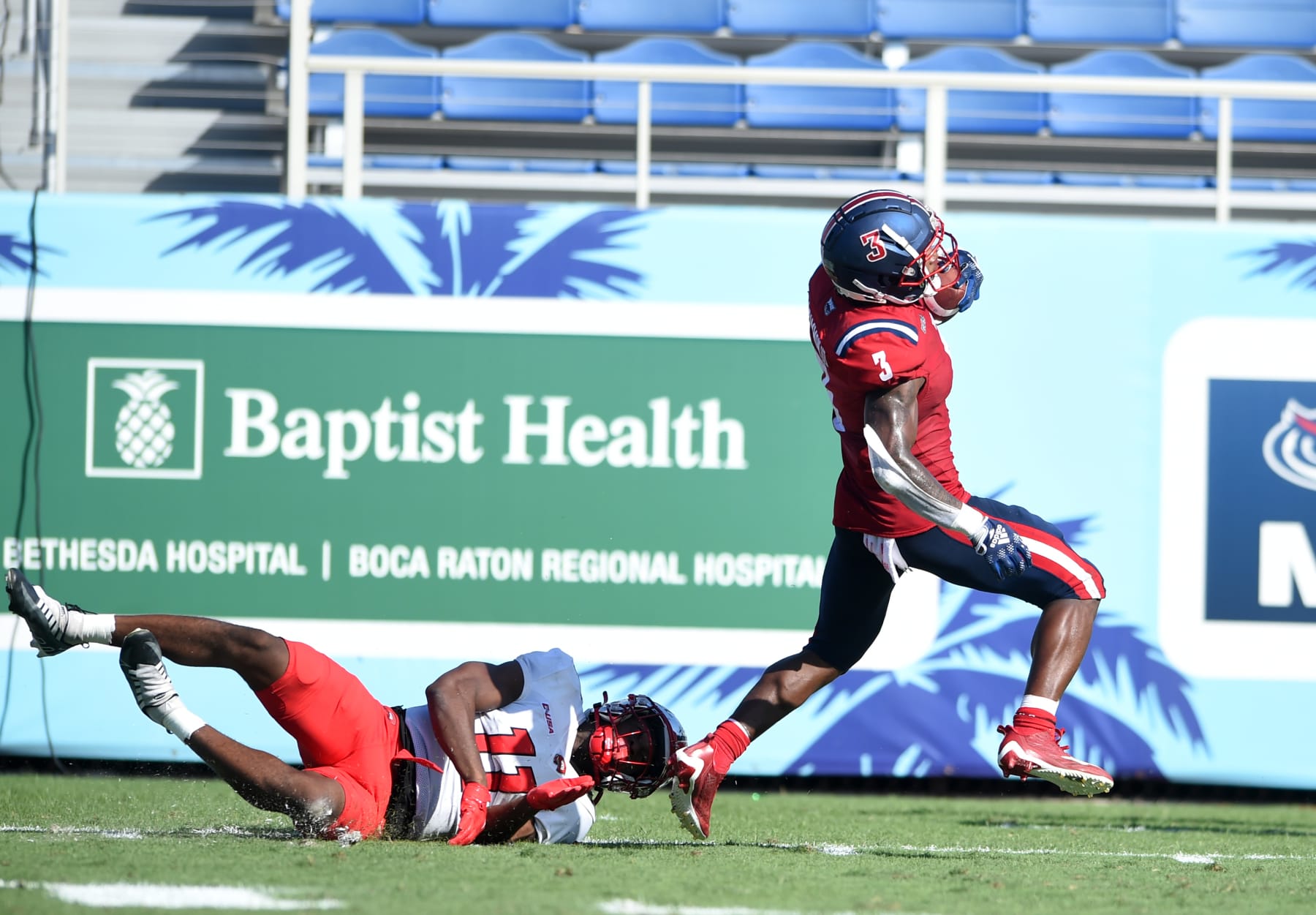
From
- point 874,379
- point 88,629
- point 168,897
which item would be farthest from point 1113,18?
point 168,897

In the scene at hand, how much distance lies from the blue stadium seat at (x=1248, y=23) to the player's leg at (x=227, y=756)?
9.37 metres

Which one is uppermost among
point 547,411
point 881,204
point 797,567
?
point 881,204

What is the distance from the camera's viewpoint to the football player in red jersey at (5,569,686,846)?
399 cm

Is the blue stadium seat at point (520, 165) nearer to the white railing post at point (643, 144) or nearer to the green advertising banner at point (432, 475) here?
the white railing post at point (643, 144)

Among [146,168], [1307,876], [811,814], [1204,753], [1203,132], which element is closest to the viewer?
[1307,876]

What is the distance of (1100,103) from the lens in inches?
414

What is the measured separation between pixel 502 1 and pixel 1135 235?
565 cm

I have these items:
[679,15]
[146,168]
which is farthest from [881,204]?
[679,15]

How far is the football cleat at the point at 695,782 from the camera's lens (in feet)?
14.0

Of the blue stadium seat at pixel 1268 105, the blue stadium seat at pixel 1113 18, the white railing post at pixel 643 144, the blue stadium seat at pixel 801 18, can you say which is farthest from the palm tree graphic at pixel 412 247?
the blue stadium seat at pixel 1113 18

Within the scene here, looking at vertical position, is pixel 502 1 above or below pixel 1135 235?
above

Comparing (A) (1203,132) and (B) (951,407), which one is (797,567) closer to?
(B) (951,407)

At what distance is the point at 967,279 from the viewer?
4.50 meters

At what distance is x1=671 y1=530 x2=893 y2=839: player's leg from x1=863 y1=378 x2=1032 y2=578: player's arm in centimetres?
38
